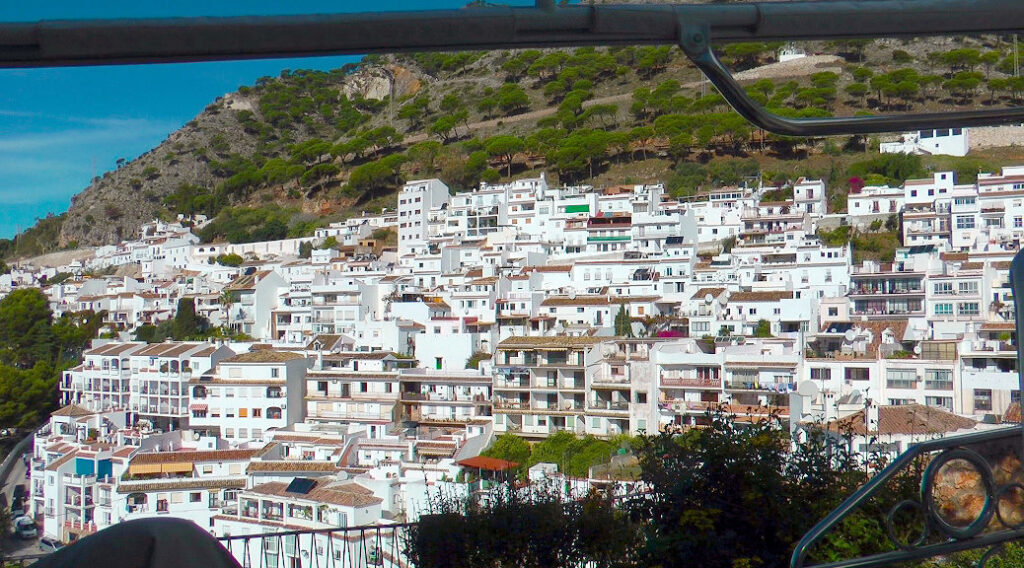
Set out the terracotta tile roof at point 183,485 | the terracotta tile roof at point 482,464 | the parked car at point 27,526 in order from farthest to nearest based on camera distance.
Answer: the terracotta tile roof at point 482,464, the terracotta tile roof at point 183,485, the parked car at point 27,526

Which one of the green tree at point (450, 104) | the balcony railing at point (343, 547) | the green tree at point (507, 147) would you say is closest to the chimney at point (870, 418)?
the balcony railing at point (343, 547)

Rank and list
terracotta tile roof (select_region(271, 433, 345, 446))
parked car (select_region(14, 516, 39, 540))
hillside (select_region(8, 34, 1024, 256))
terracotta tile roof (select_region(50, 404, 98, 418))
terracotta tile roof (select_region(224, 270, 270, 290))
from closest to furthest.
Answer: parked car (select_region(14, 516, 39, 540)) → terracotta tile roof (select_region(271, 433, 345, 446)) → terracotta tile roof (select_region(50, 404, 98, 418)) → terracotta tile roof (select_region(224, 270, 270, 290)) → hillside (select_region(8, 34, 1024, 256))

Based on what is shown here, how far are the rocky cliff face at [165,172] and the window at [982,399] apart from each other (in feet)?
115

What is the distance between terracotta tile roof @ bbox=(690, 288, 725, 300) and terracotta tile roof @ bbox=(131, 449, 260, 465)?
29.7ft

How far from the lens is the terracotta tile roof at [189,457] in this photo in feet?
32.5

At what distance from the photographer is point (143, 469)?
973cm

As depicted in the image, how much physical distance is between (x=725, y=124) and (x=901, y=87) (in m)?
5.54

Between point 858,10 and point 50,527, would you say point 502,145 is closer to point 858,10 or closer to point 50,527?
point 50,527

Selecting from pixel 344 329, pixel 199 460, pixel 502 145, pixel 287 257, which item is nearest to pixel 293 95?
pixel 502 145

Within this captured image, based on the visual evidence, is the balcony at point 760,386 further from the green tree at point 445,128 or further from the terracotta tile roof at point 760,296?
the green tree at point 445,128

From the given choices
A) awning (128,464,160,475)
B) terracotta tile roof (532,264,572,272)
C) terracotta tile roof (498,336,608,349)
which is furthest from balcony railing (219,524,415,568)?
terracotta tile roof (532,264,572,272)

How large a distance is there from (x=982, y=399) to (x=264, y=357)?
10.2 metres

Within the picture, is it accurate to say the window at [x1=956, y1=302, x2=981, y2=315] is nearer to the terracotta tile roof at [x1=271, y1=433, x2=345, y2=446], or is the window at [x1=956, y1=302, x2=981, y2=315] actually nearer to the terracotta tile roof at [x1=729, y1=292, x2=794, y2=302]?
Result: the terracotta tile roof at [x1=729, y1=292, x2=794, y2=302]

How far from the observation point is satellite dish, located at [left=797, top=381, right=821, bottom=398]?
9797 mm
